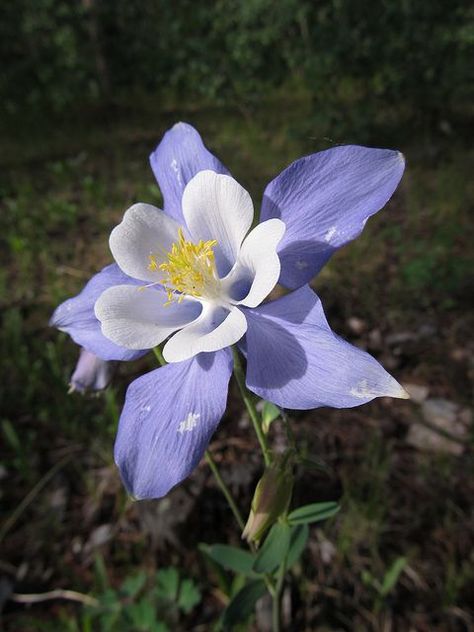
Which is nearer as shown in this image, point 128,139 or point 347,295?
point 347,295

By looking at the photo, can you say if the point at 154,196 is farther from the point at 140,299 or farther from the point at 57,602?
the point at 140,299

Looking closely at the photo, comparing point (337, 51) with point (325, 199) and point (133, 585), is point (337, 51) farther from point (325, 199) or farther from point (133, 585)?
point (133, 585)

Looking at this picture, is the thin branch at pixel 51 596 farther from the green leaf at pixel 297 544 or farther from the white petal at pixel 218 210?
the white petal at pixel 218 210

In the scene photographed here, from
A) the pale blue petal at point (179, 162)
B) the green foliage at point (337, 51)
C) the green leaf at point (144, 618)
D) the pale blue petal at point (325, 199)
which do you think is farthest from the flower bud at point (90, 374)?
the green foliage at point (337, 51)

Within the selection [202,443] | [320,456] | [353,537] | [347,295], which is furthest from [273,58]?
[202,443]

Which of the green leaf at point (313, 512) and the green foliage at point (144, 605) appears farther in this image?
the green foliage at point (144, 605)

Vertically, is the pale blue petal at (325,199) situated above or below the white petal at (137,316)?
above
